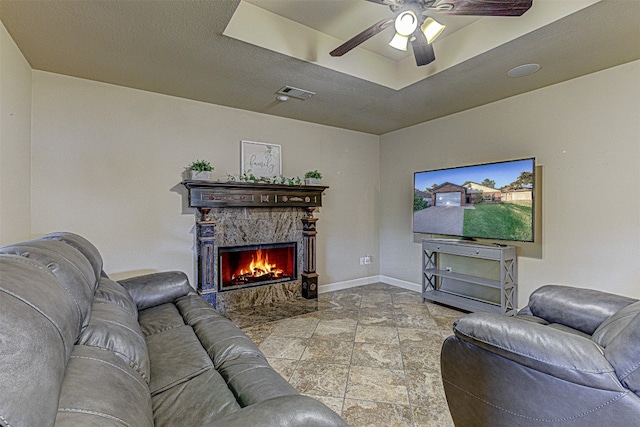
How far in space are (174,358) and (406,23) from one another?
7.49ft

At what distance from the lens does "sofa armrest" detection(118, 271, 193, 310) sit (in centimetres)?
227

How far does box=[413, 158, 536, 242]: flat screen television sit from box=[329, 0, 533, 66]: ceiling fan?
1.79 metres

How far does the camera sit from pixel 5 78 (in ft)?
7.07

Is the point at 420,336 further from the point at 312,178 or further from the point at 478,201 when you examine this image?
the point at 312,178

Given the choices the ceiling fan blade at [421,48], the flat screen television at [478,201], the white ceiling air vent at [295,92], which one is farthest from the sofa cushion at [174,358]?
the flat screen television at [478,201]

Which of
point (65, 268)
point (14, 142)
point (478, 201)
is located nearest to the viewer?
point (65, 268)

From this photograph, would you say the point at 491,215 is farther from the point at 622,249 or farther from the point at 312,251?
the point at 312,251

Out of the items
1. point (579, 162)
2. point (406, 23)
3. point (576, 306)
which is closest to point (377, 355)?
point (576, 306)

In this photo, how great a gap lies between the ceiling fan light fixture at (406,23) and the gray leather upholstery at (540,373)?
1700 millimetres

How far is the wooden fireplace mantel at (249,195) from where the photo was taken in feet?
11.0

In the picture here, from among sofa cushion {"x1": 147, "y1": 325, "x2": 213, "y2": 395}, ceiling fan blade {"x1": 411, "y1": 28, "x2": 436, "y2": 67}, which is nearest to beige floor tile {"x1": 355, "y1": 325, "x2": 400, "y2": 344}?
sofa cushion {"x1": 147, "y1": 325, "x2": 213, "y2": 395}

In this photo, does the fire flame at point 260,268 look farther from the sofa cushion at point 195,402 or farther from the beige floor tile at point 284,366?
the sofa cushion at point 195,402

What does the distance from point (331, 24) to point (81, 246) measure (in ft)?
8.07

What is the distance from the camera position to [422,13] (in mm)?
1911
